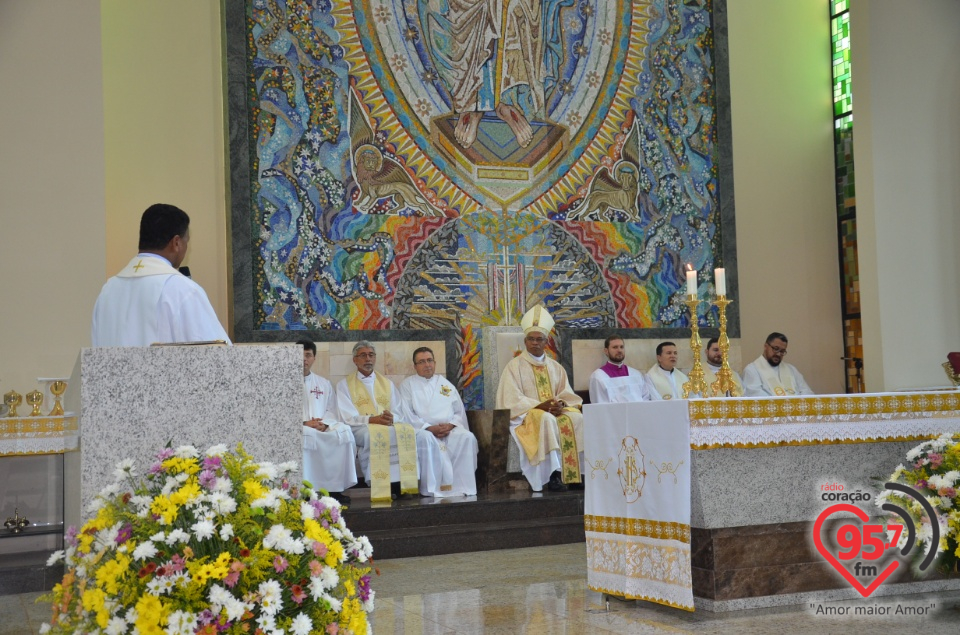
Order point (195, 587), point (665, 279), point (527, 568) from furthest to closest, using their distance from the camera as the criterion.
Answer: point (665, 279)
point (527, 568)
point (195, 587)

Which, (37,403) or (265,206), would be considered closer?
(37,403)

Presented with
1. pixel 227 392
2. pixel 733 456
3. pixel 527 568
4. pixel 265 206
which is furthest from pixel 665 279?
pixel 227 392

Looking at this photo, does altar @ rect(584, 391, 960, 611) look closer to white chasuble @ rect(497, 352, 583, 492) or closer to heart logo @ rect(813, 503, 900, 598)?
heart logo @ rect(813, 503, 900, 598)

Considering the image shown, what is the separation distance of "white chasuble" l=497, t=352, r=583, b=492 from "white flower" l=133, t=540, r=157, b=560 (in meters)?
6.03

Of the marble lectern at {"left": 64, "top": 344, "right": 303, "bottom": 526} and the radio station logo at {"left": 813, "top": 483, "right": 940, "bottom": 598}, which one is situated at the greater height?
the marble lectern at {"left": 64, "top": 344, "right": 303, "bottom": 526}

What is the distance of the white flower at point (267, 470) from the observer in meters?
2.95

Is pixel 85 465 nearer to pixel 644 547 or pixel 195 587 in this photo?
pixel 195 587

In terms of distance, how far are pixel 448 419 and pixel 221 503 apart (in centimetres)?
611

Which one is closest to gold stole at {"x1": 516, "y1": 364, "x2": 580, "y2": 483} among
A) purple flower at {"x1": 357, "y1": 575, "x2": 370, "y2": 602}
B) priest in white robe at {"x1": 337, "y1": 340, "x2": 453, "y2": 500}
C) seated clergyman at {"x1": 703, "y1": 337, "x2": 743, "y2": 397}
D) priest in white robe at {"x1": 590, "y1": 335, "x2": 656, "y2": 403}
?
priest in white robe at {"x1": 337, "y1": 340, "x2": 453, "y2": 500}

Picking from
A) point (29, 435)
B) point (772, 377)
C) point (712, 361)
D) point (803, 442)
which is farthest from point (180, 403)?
point (772, 377)

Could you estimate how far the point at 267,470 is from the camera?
2.96 meters

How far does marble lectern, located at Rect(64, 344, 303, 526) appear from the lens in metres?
2.99

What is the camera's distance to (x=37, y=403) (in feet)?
22.8

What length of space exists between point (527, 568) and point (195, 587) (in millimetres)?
3906
